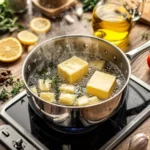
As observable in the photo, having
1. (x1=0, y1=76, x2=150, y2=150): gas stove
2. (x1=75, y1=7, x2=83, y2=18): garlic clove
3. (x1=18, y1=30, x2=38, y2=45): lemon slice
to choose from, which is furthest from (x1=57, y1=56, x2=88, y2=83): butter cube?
(x1=75, y1=7, x2=83, y2=18): garlic clove

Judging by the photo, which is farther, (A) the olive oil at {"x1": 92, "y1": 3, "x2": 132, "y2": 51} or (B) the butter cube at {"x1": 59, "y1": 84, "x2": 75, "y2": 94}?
(A) the olive oil at {"x1": 92, "y1": 3, "x2": 132, "y2": 51}

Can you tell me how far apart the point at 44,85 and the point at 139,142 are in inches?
10.6

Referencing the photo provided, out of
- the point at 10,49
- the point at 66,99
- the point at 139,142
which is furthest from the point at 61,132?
the point at 10,49

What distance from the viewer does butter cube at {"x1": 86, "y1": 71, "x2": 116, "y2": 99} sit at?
0.96m

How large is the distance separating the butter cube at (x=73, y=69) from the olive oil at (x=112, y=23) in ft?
0.63

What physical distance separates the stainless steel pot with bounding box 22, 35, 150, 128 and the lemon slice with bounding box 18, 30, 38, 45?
0.53 ft

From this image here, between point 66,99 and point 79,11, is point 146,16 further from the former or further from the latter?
point 66,99

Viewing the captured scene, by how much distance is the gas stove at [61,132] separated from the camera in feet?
3.13

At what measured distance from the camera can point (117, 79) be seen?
1.05m

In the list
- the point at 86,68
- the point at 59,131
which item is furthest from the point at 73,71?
the point at 59,131

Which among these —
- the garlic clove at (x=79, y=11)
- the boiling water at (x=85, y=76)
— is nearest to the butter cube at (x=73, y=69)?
the boiling water at (x=85, y=76)

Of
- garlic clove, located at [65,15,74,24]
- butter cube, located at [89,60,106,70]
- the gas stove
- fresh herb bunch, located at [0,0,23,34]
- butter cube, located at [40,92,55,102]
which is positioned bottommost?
the gas stove

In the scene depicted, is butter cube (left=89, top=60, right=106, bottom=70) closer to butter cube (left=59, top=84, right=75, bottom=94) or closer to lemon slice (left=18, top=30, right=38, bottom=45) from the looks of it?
butter cube (left=59, top=84, right=75, bottom=94)

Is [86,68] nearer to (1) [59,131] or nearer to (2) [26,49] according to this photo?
(1) [59,131]
